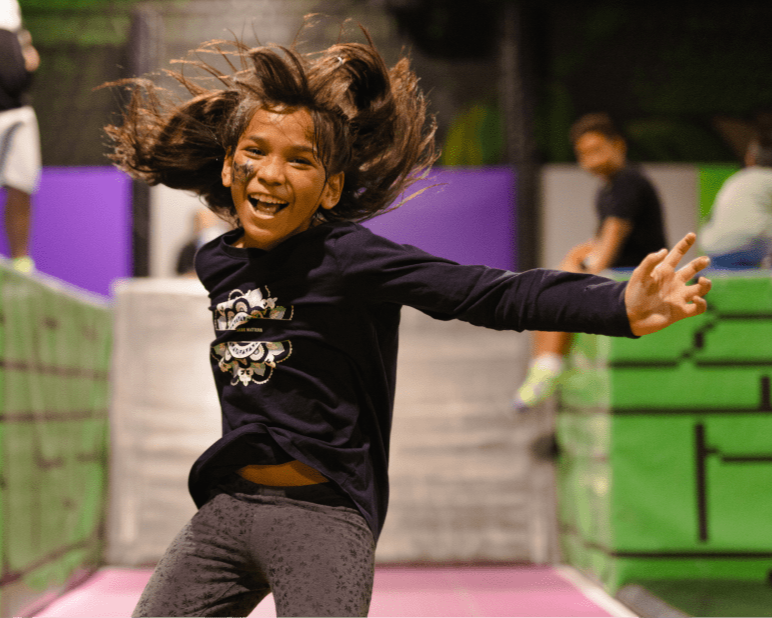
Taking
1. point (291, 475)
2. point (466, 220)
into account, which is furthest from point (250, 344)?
point (466, 220)

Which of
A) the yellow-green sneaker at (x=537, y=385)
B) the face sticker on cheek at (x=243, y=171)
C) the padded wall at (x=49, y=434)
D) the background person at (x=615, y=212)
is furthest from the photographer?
the background person at (x=615, y=212)

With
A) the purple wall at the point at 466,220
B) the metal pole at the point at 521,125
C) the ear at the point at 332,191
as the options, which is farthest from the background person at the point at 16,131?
the metal pole at the point at 521,125

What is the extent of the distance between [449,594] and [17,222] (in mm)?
2003

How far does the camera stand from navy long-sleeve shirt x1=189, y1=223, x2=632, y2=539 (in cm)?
114

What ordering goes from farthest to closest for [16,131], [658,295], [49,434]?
[16,131], [49,434], [658,295]

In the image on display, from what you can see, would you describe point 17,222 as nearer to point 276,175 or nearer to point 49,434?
point 49,434

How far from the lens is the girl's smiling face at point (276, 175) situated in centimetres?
122

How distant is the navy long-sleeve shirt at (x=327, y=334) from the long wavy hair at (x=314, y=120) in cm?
21

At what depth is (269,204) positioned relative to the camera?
1227mm

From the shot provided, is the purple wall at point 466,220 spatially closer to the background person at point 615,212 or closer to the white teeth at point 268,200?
the background person at point 615,212

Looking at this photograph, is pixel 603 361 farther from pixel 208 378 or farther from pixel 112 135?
pixel 112 135

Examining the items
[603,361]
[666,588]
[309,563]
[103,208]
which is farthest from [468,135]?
[309,563]

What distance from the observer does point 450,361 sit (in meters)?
3.00

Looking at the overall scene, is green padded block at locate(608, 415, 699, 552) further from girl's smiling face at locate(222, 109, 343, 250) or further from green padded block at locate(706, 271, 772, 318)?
girl's smiling face at locate(222, 109, 343, 250)
